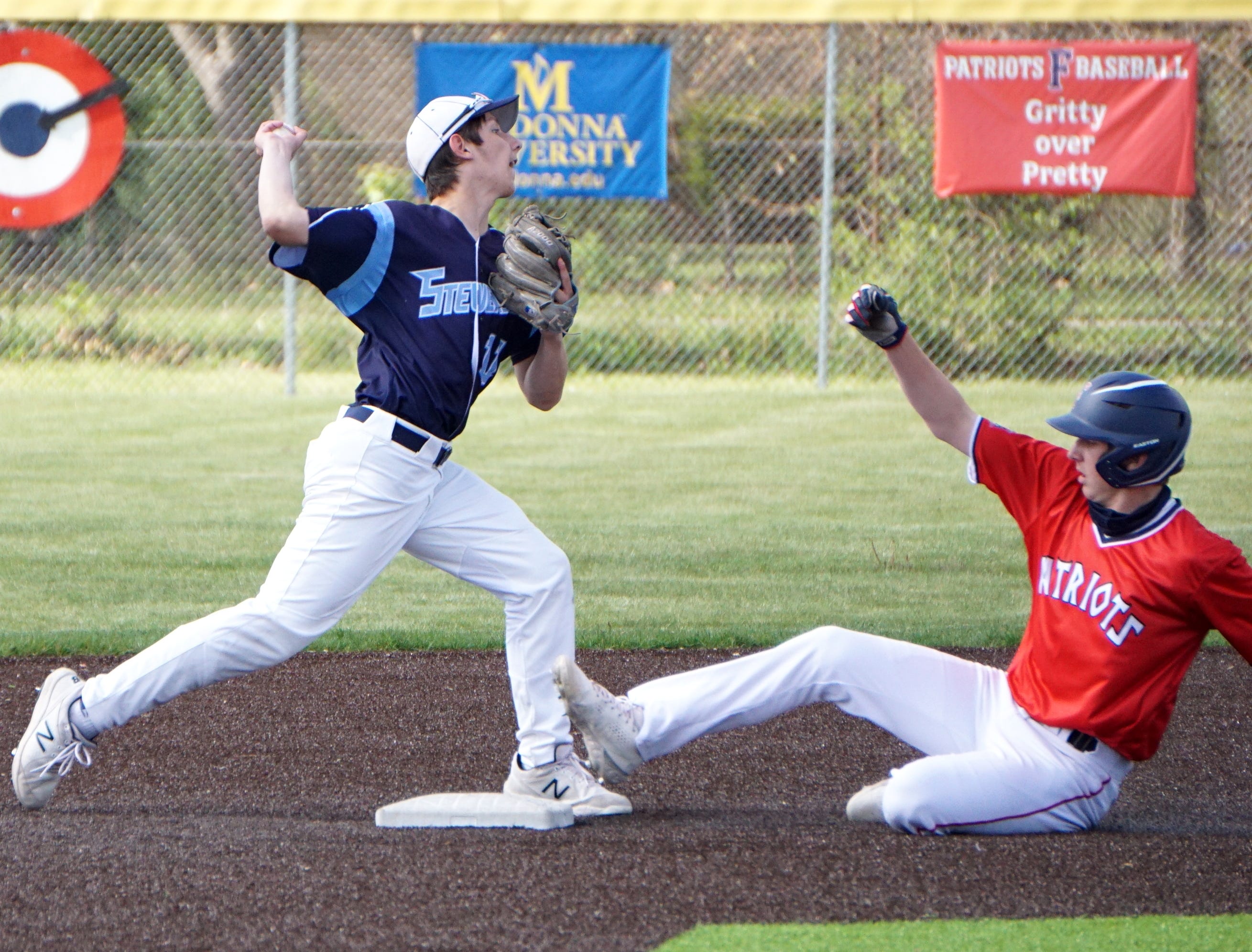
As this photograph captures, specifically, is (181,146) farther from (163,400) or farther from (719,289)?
(719,289)

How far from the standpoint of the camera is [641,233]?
13.8 meters

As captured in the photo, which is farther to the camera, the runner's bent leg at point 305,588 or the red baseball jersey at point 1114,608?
the runner's bent leg at point 305,588

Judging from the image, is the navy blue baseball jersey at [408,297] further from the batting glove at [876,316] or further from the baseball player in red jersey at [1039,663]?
the batting glove at [876,316]

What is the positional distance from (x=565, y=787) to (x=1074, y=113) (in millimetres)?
9297

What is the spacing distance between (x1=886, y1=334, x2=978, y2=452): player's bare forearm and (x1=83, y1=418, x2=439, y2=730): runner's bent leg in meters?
1.27

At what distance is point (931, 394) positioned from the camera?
3.87 meters

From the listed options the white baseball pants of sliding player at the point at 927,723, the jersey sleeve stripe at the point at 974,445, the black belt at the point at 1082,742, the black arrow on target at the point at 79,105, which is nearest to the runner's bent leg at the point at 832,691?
the white baseball pants of sliding player at the point at 927,723

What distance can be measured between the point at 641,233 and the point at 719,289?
884 millimetres

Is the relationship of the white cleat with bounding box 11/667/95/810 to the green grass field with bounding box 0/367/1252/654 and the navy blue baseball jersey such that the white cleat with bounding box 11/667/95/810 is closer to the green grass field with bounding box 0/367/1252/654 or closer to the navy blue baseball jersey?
the navy blue baseball jersey

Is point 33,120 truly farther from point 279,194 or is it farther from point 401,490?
point 401,490

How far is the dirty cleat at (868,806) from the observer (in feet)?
12.7

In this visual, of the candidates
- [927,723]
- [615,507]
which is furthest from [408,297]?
[615,507]

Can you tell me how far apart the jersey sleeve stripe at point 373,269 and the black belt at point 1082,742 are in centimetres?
207

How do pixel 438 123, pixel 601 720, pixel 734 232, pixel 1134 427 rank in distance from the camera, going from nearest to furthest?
pixel 1134 427 < pixel 601 720 < pixel 438 123 < pixel 734 232
